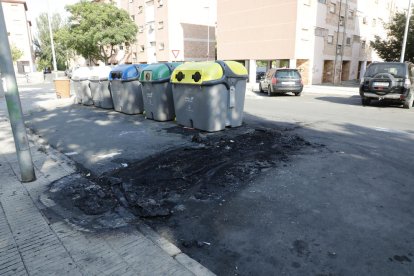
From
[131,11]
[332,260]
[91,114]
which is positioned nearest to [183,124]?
[91,114]

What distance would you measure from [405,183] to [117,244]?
12.8 ft

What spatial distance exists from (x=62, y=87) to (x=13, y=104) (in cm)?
1222

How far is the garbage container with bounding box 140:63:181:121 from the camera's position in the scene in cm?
848

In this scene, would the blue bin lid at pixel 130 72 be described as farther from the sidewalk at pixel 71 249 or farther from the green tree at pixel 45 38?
the green tree at pixel 45 38

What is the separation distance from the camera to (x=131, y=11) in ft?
136

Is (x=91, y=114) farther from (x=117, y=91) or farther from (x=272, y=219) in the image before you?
(x=272, y=219)

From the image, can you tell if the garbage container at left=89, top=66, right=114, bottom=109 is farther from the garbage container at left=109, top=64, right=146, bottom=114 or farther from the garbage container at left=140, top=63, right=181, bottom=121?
the garbage container at left=140, top=63, right=181, bottom=121

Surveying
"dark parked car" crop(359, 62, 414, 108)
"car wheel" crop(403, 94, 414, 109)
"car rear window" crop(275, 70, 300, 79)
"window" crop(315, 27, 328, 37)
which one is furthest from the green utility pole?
"window" crop(315, 27, 328, 37)

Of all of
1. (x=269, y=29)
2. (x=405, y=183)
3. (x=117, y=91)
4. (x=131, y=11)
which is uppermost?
(x=131, y=11)

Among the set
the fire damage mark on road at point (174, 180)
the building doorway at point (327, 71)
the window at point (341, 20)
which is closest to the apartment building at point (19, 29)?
the building doorway at point (327, 71)

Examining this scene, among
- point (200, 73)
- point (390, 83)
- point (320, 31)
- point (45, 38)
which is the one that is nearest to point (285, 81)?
point (390, 83)

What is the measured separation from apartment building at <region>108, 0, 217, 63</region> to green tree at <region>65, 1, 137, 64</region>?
3.71 m

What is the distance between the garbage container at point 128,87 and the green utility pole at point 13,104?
5772mm

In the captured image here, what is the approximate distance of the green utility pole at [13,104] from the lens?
393 cm
